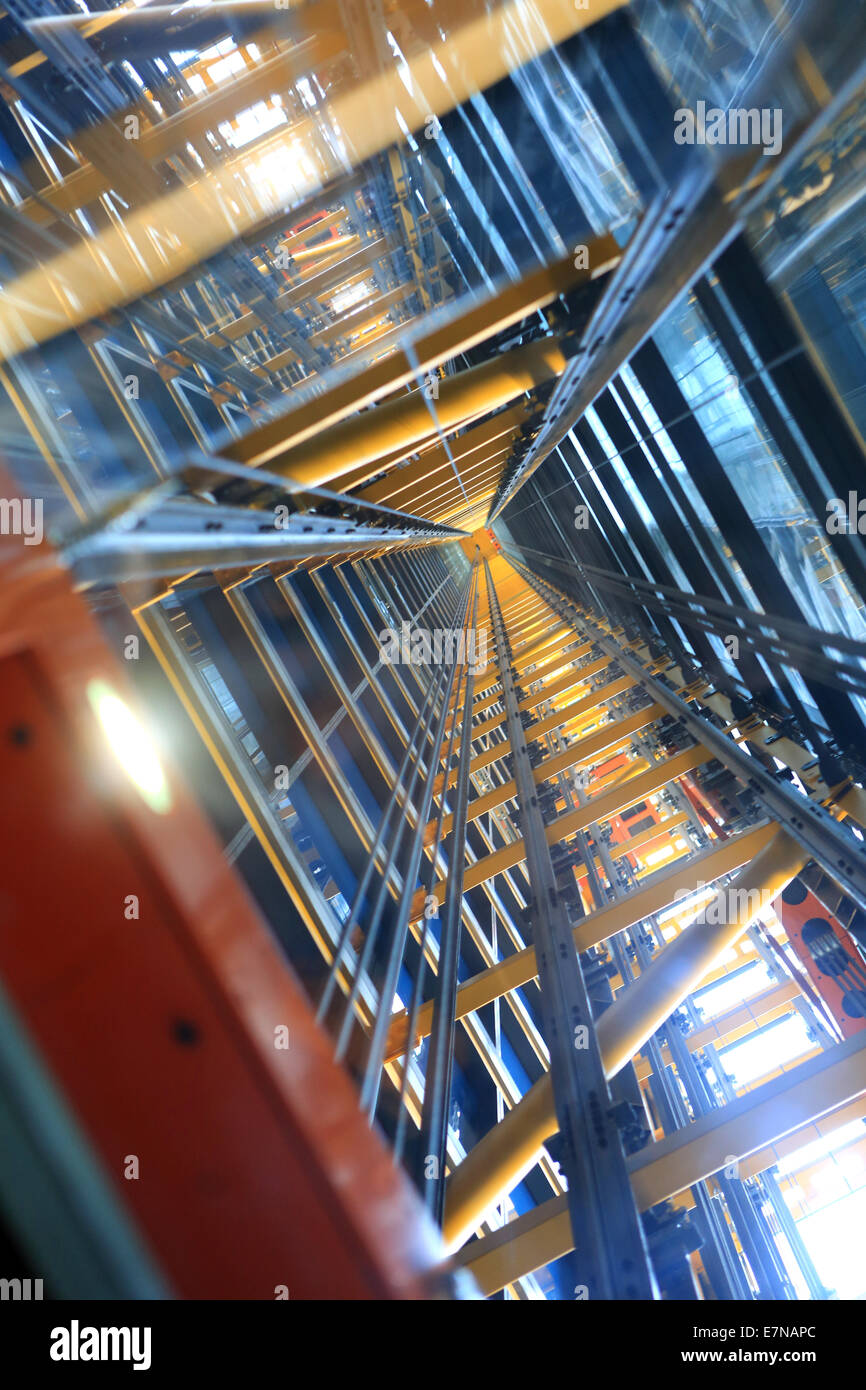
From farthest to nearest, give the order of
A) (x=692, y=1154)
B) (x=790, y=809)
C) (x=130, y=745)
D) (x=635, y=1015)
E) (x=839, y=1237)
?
(x=839, y=1237), (x=790, y=809), (x=635, y=1015), (x=692, y=1154), (x=130, y=745)

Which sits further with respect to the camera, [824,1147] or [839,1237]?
[839,1237]

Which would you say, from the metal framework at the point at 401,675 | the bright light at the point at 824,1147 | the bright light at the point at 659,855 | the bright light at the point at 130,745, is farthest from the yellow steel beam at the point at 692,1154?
the bright light at the point at 659,855

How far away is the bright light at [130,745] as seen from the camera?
1092mm

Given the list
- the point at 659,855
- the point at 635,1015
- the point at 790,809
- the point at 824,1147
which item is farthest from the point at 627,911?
the point at 659,855

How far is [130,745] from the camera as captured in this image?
1111 millimetres

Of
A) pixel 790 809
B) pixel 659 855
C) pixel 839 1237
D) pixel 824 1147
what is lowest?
pixel 839 1237

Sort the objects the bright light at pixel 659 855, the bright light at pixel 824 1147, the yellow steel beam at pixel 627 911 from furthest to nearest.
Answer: the bright light at pixel 659 855 → the bright light at pixel 824 1147 → the yellow steel beam at pixel 627 911

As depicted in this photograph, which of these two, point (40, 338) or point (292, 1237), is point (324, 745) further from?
point (292, 1237)

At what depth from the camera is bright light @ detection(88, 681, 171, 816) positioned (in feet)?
3.58

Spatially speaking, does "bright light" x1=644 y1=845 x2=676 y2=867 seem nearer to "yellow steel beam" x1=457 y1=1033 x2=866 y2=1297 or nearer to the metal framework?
the metal framework

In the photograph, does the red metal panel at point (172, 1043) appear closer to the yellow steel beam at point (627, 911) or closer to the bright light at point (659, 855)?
the yellow steel beam at point (627, 911)

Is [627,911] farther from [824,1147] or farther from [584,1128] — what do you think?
[824,1147]

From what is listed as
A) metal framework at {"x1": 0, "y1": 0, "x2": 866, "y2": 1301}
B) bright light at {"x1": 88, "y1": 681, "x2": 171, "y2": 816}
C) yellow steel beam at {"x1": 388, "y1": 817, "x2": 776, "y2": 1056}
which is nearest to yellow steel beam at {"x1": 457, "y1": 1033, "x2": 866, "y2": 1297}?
metal framework at {"x1": 0, "y1": 0, "x2": 866, "y2": 1301}
